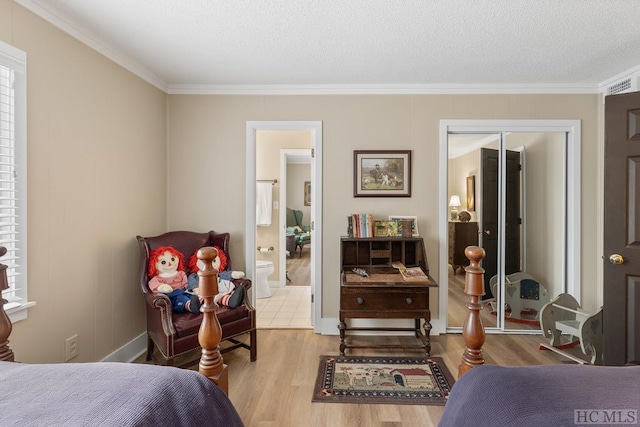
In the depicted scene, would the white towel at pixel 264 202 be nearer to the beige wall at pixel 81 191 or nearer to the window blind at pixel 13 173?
the beige wall at pixel 81 191

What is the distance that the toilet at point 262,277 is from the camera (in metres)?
4.48

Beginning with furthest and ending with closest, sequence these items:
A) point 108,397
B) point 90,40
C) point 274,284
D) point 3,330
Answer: point 274,284 < point 90,40 < point 3,330 < point 108,397

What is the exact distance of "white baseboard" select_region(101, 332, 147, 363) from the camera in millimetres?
2662

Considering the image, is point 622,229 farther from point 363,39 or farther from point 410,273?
point 363,39

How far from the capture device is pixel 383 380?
2.49 m

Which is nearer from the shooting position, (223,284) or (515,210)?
(223,284)

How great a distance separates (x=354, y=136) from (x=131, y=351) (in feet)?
9.04

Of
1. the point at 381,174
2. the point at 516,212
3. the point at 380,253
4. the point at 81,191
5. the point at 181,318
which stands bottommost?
the point at 181,318

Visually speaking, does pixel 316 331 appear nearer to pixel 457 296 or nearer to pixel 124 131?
pixel 457 296

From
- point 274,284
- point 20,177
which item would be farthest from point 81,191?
point 274,284

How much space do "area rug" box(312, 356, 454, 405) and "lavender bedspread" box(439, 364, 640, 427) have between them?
3.65ft

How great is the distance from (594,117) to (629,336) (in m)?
2.11

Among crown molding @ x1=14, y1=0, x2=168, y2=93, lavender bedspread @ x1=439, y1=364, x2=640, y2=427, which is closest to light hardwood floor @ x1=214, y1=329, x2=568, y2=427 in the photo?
lavender bedspread @ x1=439, y1=364, x2=640, y2=427

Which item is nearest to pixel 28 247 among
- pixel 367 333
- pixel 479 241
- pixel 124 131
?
pixel 124 131
